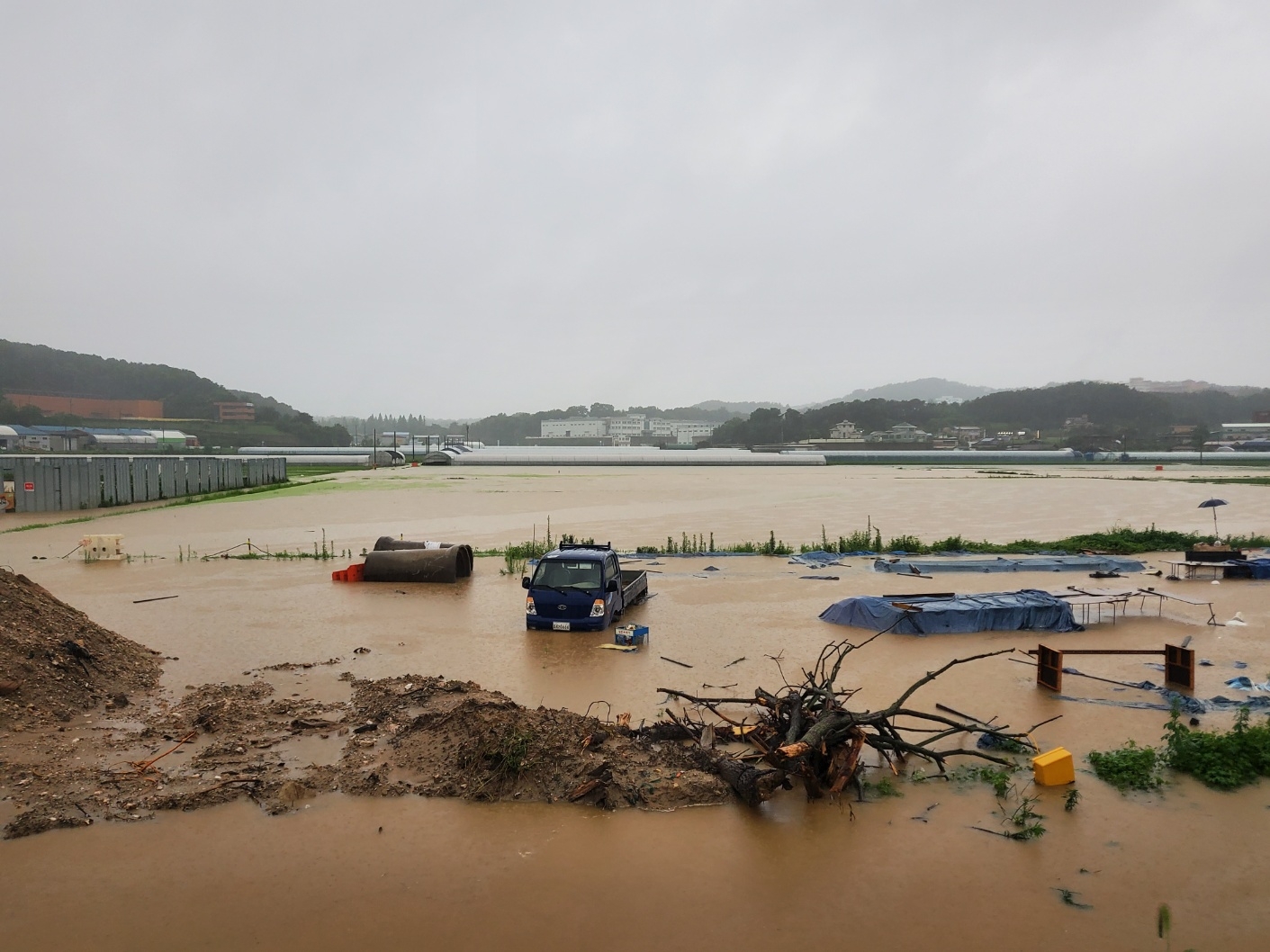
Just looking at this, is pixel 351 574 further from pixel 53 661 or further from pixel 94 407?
pixel 94 407

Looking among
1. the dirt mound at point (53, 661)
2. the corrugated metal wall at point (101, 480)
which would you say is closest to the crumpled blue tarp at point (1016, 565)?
the dirt mound at point (53, 661)

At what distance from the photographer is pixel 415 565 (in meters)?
21.3

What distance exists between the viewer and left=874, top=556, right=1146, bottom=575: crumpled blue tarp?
23406mm

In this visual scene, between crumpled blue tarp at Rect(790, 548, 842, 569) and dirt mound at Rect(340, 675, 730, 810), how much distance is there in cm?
1593

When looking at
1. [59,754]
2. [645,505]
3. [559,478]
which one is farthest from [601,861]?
[559,478]

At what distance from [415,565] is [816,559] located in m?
12.5

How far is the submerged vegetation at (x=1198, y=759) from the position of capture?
28.3 ft

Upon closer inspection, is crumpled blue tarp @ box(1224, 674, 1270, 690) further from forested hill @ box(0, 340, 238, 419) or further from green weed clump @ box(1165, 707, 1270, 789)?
forested hill @ box(0, 340, 238, 419)

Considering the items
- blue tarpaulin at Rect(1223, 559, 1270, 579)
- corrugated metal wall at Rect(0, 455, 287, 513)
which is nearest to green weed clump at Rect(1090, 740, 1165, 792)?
blue tarpaulin at Rect(1223, 559, 1270, 579)

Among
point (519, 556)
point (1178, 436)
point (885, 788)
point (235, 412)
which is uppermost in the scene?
point (235, 412)

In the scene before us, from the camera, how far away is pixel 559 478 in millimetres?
74875

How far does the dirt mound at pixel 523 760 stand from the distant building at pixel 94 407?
598ft

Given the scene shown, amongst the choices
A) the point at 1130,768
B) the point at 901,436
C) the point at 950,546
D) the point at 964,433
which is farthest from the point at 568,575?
the point at 964,433

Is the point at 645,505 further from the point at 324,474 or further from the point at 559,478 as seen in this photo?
the point at 324,474
